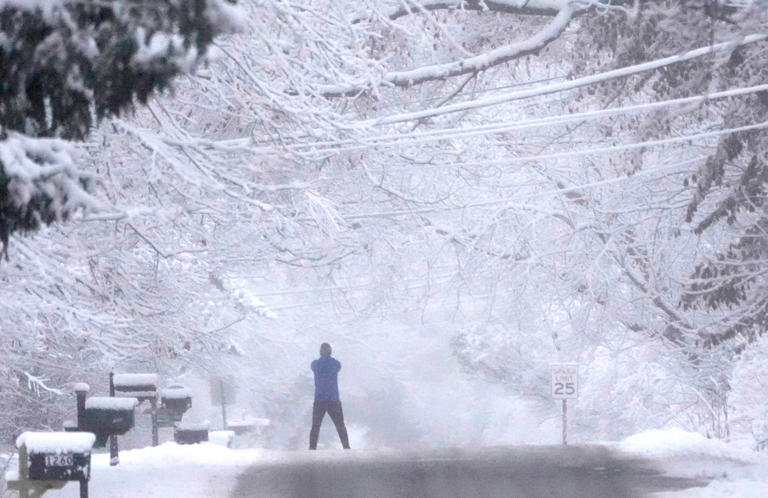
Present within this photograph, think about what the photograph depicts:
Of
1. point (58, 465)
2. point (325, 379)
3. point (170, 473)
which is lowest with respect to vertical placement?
point (170, 473)

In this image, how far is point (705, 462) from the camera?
1466 cm

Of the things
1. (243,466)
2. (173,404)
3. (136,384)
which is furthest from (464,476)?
(173,404)

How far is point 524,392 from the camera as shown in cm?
4294

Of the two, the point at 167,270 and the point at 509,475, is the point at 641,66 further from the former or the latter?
the point at 167,270

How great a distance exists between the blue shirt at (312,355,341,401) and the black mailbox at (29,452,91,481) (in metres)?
7.87

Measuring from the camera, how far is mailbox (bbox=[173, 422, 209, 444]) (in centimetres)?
1664

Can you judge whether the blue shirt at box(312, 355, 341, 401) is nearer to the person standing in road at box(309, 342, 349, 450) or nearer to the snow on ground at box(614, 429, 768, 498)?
the person standing in road at box(309, 342, 349, 450)

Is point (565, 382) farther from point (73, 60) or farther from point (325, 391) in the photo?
point (73, 60)

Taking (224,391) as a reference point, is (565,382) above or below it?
above

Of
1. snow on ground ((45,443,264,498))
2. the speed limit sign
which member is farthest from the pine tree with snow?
the speed limit sign

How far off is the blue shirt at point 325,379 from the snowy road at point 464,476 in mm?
1705

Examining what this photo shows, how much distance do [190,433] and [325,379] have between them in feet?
7.08

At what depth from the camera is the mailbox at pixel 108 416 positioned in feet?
40.1

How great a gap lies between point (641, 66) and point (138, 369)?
58.6ft
